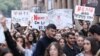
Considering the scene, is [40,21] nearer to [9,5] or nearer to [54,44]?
[54,44]

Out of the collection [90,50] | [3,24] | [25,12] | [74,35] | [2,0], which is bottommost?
[2,0]

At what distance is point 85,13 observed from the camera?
16516 millimetres

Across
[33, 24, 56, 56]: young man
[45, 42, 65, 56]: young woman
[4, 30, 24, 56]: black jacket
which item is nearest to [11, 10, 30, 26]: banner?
[33, 24, 56, 56]: young man

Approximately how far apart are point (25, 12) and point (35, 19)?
3488 mm

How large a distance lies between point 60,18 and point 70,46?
24.2ft

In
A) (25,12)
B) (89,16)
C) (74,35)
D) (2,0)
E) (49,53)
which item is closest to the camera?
(49,53)

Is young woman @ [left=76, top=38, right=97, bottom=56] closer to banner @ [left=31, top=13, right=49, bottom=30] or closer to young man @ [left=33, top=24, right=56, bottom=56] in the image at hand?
young man @ [left=33, top=24, right=56, bottom=56]

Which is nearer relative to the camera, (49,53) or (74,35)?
(49,53)

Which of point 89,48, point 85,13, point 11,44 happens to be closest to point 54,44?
point 89,48

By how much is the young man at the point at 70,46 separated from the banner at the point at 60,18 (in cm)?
648

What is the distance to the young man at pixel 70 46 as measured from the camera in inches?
396

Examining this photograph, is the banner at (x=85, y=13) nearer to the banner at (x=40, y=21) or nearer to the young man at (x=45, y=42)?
the banner at (x=40, y=21)

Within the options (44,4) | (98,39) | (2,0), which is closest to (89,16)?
(98,39)

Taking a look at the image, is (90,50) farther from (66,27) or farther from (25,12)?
(25,12)
